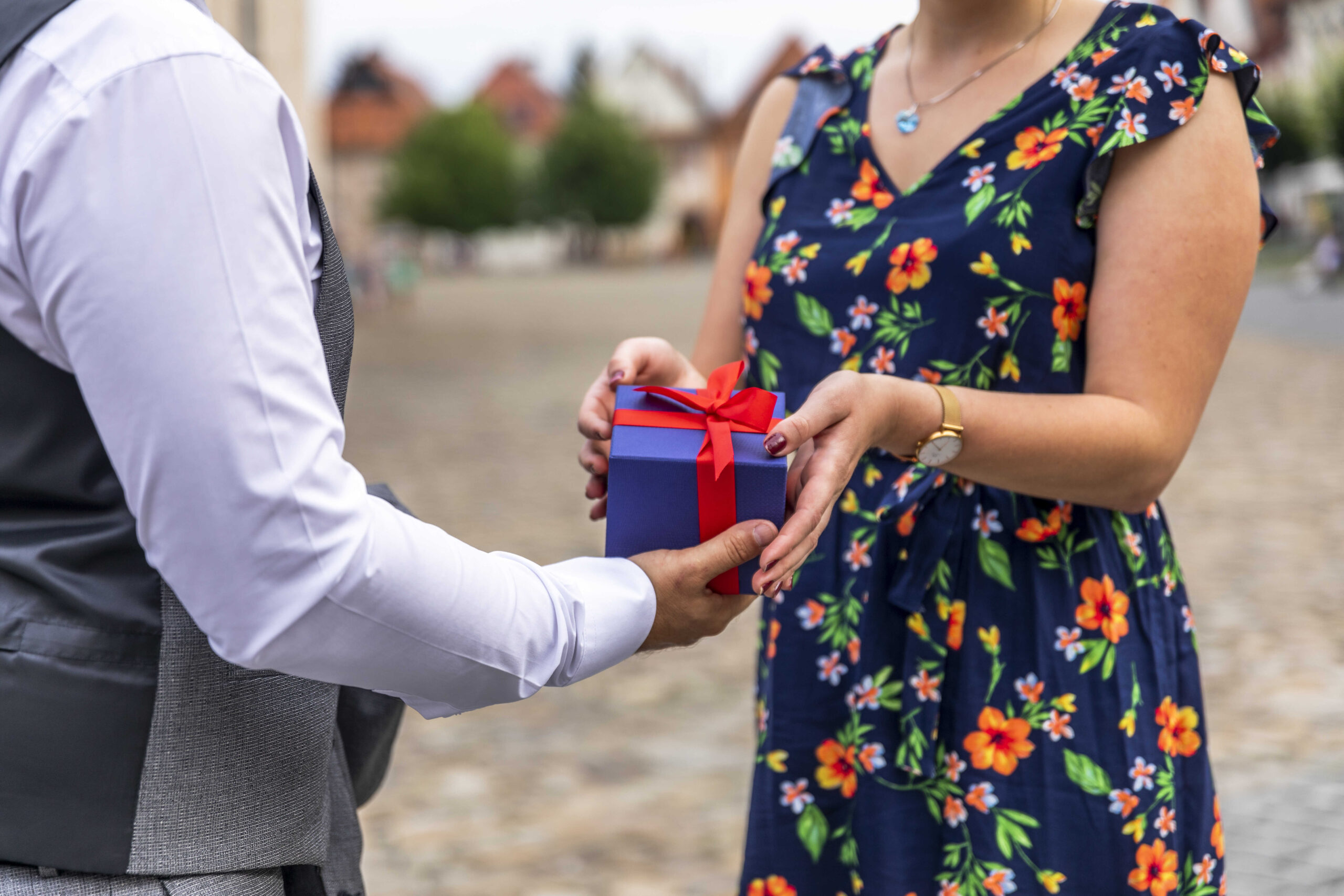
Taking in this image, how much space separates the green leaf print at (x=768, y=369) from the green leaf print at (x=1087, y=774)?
2.25 ft

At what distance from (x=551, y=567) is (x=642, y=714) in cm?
327

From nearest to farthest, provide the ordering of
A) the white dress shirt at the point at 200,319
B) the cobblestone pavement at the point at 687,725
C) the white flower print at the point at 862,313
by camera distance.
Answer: the white dress shirt at the point at 200,319 < the white flower print at the point at 862,313 < the cobblestone pavement at the point at 687,725

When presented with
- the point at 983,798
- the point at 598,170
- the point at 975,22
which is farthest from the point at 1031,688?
the point at 598,170

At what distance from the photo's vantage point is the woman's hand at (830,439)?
4.29ft

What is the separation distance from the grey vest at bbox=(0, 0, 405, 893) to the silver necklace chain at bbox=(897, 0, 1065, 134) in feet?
3.41

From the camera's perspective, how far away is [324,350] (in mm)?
1171

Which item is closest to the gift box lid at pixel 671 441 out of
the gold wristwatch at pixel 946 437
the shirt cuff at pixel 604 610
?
the shirt cuff at pixel 604 610

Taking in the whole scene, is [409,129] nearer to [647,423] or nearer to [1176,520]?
[1176,520]

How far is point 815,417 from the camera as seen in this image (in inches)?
54.0

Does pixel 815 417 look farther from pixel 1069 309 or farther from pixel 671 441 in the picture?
pixel 1069 309

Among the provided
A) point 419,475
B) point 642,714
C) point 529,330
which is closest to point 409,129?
point 529,330

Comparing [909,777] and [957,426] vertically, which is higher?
[957,426]

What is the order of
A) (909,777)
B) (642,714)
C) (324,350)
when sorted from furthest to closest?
(642,714) < (909,777) < (324,350)

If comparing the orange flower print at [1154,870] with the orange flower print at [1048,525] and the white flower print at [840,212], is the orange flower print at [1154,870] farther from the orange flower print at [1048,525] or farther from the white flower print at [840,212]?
the white flower print at [840,212]
